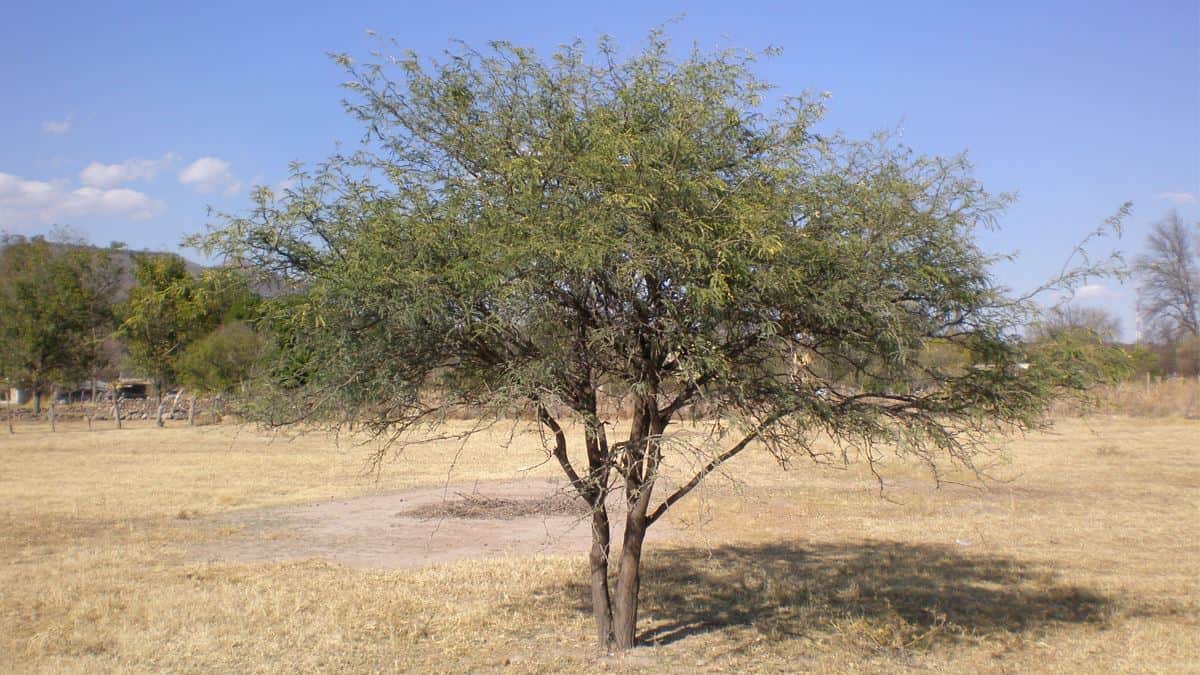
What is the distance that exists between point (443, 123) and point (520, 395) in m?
2.34

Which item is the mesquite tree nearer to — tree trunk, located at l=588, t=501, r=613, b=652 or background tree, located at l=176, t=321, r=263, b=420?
tree trunk, located at l=588, t=501, r=613, b=652

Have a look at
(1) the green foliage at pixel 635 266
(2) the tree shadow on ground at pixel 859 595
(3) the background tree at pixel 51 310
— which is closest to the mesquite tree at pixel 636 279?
(1) the green foliage at pixel 635 266

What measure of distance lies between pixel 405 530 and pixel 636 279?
30.3 ft

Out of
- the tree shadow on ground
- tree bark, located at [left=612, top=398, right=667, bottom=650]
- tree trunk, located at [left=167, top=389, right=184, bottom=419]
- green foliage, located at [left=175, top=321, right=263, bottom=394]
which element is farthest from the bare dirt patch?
tree trunk, located at [left=167, top=389, right=184, bottom=419]

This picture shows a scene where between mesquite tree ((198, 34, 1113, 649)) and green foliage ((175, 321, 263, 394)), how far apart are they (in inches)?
1010

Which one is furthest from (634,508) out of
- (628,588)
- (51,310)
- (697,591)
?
(51,310)

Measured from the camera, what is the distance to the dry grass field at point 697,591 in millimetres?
7973

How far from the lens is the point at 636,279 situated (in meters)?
6.55

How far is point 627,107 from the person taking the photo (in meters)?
6.68

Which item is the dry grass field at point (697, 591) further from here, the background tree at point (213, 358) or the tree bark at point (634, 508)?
the background tree at point (213, 358)

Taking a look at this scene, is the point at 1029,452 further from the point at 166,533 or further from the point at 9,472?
the point at 9,472

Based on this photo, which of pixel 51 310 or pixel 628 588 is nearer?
pixel 628 588

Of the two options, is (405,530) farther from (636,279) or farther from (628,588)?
(636,279)

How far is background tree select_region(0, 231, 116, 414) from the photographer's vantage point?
3988cm
